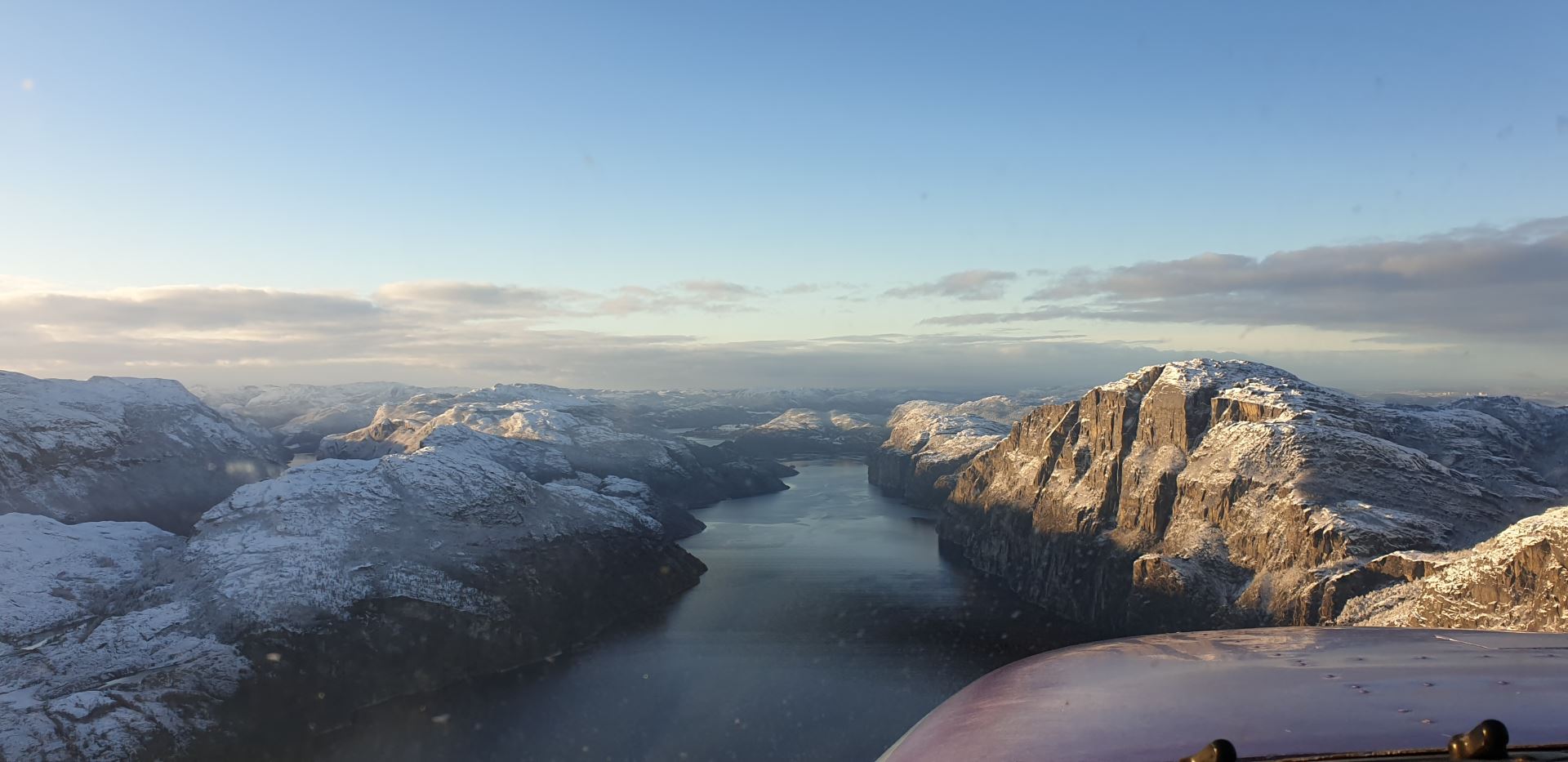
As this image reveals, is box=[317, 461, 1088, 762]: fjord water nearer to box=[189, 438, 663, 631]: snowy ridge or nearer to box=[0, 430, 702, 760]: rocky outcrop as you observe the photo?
box=[0, 430, 702, 760]: rocky outcrop

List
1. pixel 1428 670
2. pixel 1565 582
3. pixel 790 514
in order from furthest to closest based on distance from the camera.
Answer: pixel 790 514 → pixel 1565 582 → pixel 1428 670

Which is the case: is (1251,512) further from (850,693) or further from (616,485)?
(616,485)

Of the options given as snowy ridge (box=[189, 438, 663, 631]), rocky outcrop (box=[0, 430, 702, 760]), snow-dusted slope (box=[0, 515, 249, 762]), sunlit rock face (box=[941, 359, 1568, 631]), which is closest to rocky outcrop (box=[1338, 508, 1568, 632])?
sunlit rock face (box=[941, 359, 1568, 631])

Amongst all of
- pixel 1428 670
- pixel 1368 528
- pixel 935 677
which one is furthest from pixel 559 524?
pixel 1428 670

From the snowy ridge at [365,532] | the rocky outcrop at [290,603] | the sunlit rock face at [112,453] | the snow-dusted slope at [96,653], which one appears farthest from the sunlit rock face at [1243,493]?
the sunlit rock face at [112,453]

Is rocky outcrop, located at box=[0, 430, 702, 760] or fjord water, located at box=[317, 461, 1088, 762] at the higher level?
rocky outcrop, located at box=[0, 430, 702, 760]

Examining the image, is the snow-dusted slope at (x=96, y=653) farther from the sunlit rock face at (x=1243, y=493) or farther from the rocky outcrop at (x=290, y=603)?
the sunlit rock face at (x=1243, y=493)
